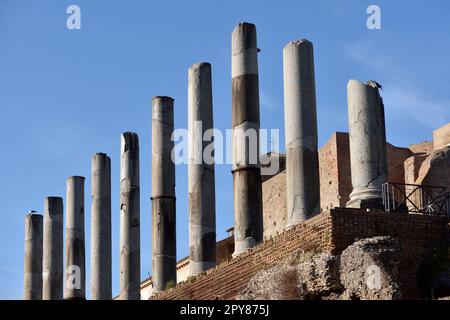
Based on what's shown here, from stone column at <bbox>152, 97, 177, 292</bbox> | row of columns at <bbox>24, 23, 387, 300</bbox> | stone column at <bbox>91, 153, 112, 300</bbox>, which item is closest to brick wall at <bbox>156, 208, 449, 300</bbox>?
row of columns at <bbox>24, 23, 387, 300</bbox>

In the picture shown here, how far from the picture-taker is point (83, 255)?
3138cm

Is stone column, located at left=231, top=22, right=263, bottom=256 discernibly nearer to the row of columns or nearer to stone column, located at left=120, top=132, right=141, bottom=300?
the row of columns

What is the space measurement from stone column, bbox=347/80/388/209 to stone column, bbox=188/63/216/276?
5274 mm

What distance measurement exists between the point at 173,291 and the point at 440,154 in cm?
947

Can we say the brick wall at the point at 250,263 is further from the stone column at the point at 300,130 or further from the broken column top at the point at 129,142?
the broken column top at the point at 129,142

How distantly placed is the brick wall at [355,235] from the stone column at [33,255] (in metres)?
15.3

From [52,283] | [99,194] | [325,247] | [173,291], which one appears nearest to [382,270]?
[325,247]

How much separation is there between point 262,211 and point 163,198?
4.00 meters

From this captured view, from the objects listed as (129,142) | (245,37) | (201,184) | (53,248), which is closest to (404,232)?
(245,37)

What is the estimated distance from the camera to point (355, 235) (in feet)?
57.7

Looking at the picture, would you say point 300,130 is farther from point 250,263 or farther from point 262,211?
point 262,211

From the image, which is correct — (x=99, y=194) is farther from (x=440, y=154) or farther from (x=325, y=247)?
(x=325, y=247)

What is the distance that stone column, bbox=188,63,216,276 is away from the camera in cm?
2367
